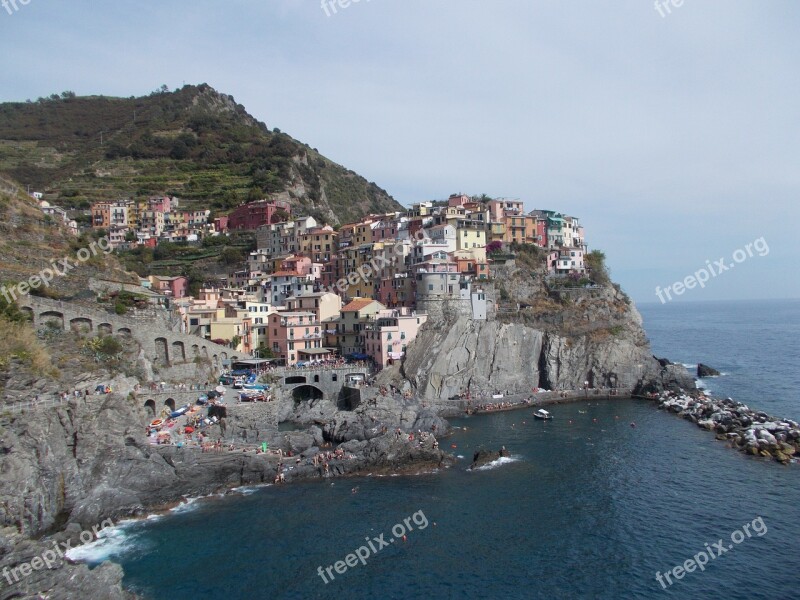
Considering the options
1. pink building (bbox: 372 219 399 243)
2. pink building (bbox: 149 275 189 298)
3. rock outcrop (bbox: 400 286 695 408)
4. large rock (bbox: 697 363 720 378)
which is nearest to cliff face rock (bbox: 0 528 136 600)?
rock outcrop (bbox: 400 286 695 408)

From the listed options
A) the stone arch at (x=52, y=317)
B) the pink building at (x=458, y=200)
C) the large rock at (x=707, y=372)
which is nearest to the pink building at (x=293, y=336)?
the stone arch at (x=52, y=317)

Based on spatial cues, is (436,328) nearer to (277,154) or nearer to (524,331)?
(524,331)

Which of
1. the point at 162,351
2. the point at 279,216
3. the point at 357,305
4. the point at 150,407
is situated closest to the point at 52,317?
the point at 162,351

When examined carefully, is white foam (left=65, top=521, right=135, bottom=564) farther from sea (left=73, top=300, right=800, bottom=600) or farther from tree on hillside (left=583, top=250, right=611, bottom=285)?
tree on hillside (left=583, top=250, right=611, bottom=285)

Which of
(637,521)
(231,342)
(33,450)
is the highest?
(231,342)

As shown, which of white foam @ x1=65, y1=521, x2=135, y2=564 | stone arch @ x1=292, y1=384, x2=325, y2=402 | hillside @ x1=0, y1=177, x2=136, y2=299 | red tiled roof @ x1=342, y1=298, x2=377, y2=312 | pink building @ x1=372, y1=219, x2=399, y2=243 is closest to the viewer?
white foam @ x1=65, y1=521, x2=135, y2=564

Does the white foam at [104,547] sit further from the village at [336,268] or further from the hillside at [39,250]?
the village at [336,268]

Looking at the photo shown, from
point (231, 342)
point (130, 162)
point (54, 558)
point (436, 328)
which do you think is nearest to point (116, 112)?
point (130, 162)
